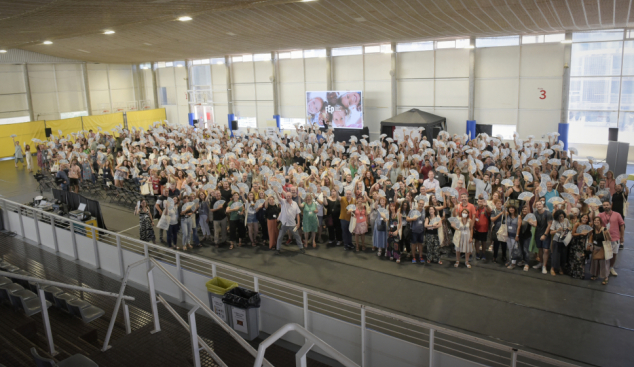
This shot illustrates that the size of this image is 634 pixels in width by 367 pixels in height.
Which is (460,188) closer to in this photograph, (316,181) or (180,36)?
(316,181)

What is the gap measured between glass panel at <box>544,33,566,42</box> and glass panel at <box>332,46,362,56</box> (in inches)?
378

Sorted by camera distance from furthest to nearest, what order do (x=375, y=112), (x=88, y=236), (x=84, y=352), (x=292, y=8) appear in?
(x=375, y=112)
(x=292, y=8)
(x=88, y=236)
(x=84, y=352)

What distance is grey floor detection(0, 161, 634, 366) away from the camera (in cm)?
719

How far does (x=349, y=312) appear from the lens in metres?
7.79

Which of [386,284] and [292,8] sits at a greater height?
[292,8]

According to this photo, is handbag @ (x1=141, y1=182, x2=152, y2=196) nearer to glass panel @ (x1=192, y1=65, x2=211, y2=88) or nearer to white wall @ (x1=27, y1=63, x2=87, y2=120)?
glass panel @ (x1=192, y1=65, x2=211, y2=88)

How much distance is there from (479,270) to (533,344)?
9.02ft

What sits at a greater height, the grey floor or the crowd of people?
the crowd of people

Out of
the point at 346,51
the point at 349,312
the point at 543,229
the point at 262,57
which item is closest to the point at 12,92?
the point at 262,57

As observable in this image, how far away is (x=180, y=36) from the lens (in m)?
20.1

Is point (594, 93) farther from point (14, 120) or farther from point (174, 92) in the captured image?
point (14, 120)

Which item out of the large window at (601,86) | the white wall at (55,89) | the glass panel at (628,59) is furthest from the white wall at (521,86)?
the white wall at (55,89)

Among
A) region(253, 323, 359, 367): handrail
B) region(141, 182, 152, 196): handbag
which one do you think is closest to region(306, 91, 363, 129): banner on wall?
region(141, 182, 152, 196): handbag

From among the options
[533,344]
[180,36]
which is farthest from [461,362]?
[180,36]
